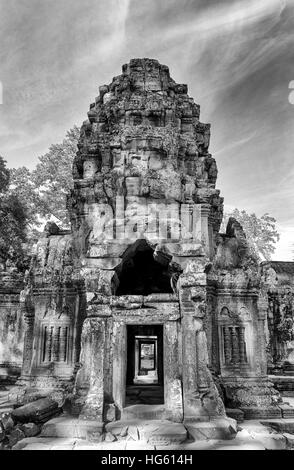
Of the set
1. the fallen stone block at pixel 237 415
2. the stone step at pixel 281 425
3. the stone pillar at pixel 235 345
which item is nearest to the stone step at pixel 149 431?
the fallen stone block at pixel 237 415

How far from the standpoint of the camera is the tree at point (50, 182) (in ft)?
66.0

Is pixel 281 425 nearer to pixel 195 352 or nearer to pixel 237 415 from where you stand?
pixel 237 415

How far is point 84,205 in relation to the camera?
8.13 m

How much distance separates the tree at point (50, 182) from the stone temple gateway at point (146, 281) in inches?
444

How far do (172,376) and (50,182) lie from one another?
17.9 m

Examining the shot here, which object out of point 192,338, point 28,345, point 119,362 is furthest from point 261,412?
point 28,345

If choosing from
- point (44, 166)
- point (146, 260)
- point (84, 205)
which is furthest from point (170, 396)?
point (44, 166)

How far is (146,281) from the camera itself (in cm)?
879

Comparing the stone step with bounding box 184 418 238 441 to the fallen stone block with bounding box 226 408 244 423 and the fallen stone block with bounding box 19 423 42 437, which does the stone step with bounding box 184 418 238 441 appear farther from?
the fallen stone block with bounding box 19 423 42 437

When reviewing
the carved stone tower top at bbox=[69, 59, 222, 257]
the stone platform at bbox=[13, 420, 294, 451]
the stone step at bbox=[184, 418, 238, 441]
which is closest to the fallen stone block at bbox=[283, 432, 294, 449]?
the stone platform at bbox=[13, 420, 294, 451]

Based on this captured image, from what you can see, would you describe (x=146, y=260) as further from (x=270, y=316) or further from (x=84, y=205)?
(x=270, y=316)

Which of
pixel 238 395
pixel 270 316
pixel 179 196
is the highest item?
pixel 179 196

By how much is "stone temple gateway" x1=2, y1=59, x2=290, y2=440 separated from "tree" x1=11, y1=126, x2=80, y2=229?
37.0ft
